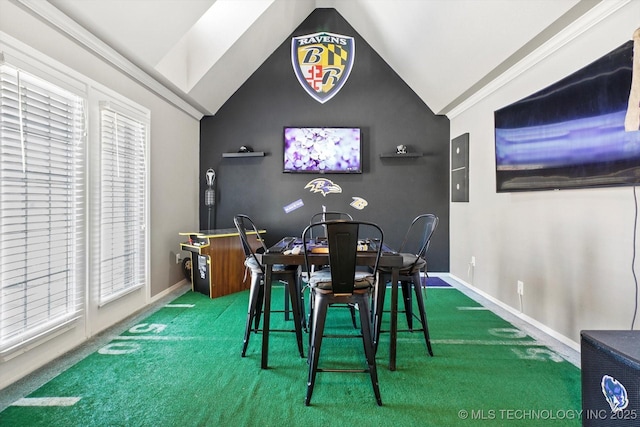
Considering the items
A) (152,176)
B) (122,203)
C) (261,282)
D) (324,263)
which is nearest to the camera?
(324,263)

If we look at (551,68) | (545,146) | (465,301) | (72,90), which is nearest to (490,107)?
(551,68)

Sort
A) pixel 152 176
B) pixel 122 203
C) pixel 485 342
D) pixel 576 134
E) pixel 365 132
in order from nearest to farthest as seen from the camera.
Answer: pixel 576 134 → pixel 485 342 → pixel 122 203 → pixel 152 176 → pixel 365 132

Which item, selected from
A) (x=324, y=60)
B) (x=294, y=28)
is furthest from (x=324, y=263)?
(x=294, y=28)

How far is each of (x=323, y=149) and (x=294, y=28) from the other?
1988 mm

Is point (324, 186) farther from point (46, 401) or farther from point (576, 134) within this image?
point (46, 401)

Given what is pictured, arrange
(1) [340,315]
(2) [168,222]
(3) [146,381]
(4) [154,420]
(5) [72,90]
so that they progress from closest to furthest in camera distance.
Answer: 1. (4) [154,420]
2. (3) [146,381]
3. (5) [72,90]
4. (1) [340,315]
5. (2) [168,222]

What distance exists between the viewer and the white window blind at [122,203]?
2.76 m

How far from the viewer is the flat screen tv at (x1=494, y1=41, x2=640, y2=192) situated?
1891mm

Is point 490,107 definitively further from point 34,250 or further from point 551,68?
point 34,250

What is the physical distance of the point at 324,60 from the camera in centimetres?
476

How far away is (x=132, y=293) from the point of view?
3.18 metres

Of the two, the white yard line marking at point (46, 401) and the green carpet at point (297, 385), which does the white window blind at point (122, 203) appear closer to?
the green carpet at point (297, 385)

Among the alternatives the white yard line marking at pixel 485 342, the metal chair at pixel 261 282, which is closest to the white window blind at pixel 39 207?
the metal chair at pixel 261 282

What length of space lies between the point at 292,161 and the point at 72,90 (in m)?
2.81
